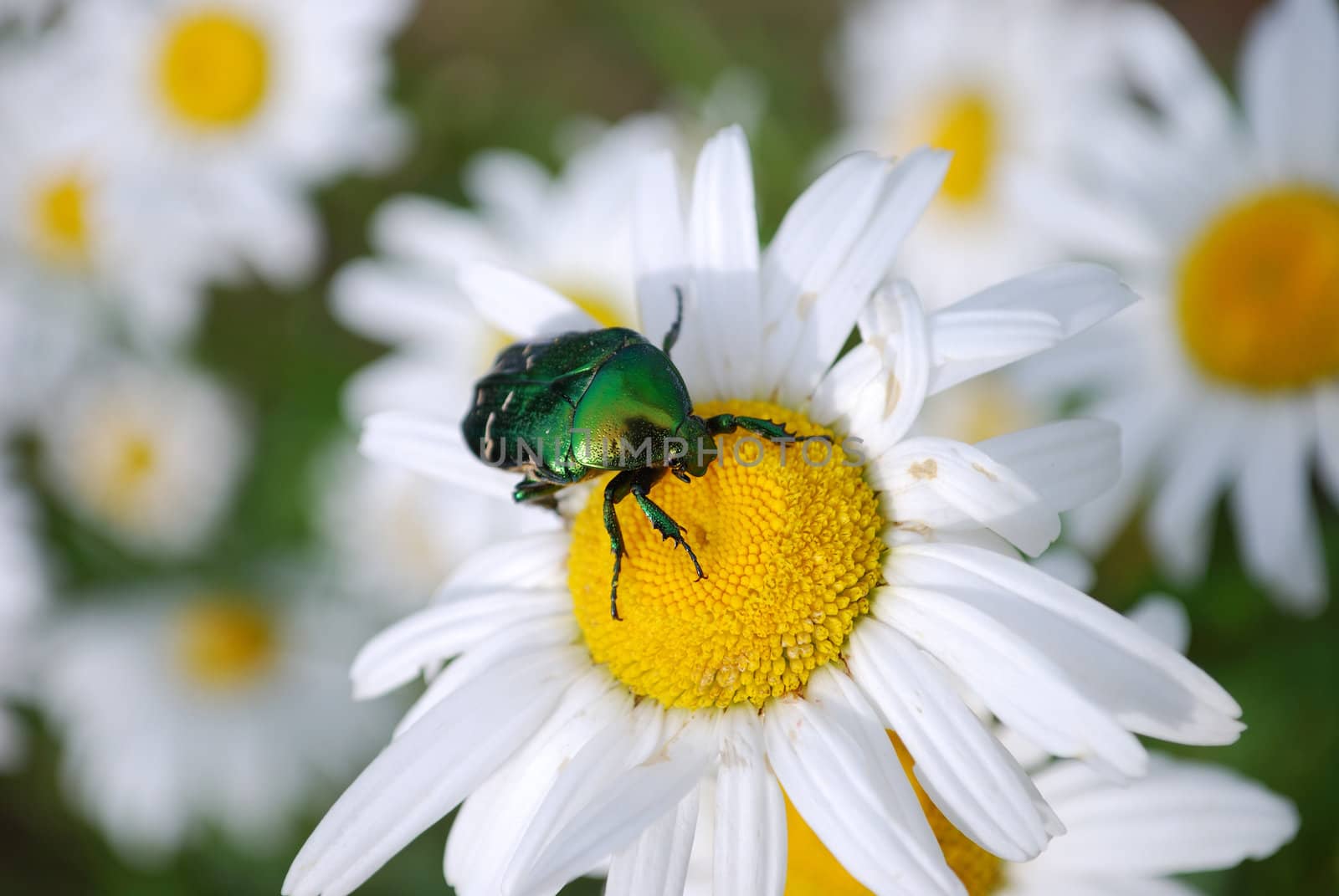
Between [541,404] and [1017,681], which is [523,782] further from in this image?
[1017,681]

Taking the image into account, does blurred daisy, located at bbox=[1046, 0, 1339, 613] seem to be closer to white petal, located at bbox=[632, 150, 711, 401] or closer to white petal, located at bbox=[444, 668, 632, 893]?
white petal, located at bbox=[632, 150, 711, 401]

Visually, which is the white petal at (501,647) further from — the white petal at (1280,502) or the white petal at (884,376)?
the white petal at (1280,502)

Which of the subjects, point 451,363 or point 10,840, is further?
point 10,840

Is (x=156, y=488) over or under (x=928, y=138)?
under

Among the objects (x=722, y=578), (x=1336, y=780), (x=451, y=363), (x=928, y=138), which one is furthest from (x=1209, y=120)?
(x=451, y=363)

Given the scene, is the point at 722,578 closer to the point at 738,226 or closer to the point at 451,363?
the point at 738,226

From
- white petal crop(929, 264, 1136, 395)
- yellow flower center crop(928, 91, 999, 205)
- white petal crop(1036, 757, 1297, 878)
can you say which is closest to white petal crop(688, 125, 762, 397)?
white petal crop(929, 264, 1136, 395)

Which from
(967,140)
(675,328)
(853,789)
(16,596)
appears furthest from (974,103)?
(16,596)

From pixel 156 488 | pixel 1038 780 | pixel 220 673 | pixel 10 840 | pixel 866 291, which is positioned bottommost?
pixel 10 840
